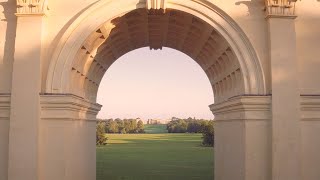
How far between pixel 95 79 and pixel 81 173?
4.74 meters

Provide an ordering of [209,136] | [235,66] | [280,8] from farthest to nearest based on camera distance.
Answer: [209,136]
[235,66]
[280,8]

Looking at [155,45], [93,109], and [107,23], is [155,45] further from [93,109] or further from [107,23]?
[107,23]

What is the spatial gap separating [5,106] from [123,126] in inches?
5812

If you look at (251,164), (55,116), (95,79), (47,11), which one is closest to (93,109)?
(95,79)

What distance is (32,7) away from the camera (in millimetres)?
12430

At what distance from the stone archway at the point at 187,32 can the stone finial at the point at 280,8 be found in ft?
3.43

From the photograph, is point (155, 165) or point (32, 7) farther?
point (155, 165)

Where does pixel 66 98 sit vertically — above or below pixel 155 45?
below

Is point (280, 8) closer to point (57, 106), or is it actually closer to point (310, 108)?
point (310, 108)

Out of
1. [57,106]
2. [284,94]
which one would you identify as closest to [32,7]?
[57,106]

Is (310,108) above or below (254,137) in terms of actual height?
above

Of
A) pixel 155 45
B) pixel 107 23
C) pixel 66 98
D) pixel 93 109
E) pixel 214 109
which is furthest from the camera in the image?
pixel 155 45

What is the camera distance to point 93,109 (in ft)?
52.6

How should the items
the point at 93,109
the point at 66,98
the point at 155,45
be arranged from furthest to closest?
the point at 155,45 → the point at 93,109 → the point at 66,98
